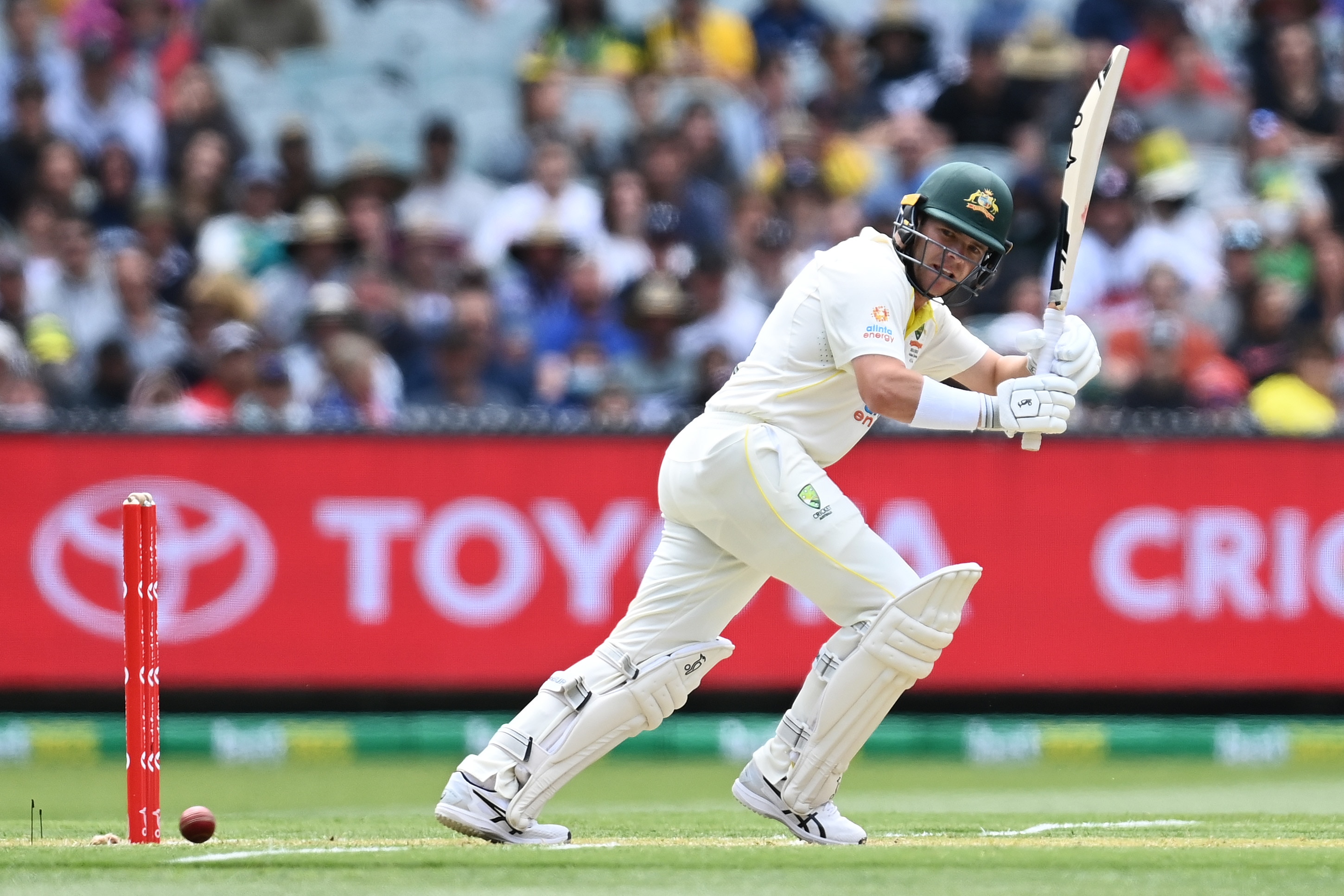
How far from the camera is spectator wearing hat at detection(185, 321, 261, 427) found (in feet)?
32.8

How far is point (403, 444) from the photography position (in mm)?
9234

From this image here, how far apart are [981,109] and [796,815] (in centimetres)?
772

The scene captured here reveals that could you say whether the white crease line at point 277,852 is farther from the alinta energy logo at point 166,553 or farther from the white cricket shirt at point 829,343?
the alinta energy logo at point 166,553

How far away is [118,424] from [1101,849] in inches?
207

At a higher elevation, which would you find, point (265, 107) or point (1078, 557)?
point (265, 107)

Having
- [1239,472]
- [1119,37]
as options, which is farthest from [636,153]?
[1239,472]

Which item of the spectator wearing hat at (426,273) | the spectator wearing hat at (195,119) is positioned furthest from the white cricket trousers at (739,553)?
the spectator wearing hat at (195,119)

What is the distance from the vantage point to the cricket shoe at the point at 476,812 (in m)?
5.84

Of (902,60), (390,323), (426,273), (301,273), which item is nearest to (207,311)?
(301,273)

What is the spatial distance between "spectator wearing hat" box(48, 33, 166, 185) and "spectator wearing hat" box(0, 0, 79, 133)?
0.28 feet

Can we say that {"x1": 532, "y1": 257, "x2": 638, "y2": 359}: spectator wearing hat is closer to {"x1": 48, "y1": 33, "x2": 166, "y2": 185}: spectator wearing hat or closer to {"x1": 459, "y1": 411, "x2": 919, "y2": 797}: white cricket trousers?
{"x1": 48, "y1": 33, "x2": 166, "y2": 185}: spectator wearing hat

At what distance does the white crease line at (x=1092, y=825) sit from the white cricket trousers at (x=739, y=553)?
799 millimetres

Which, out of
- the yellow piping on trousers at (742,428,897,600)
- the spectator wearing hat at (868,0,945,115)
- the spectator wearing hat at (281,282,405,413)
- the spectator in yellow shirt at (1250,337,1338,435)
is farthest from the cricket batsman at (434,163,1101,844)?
the spectator wearing hat at (868,0,945,115)

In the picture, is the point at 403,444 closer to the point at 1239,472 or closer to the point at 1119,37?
the point at 1239,472
